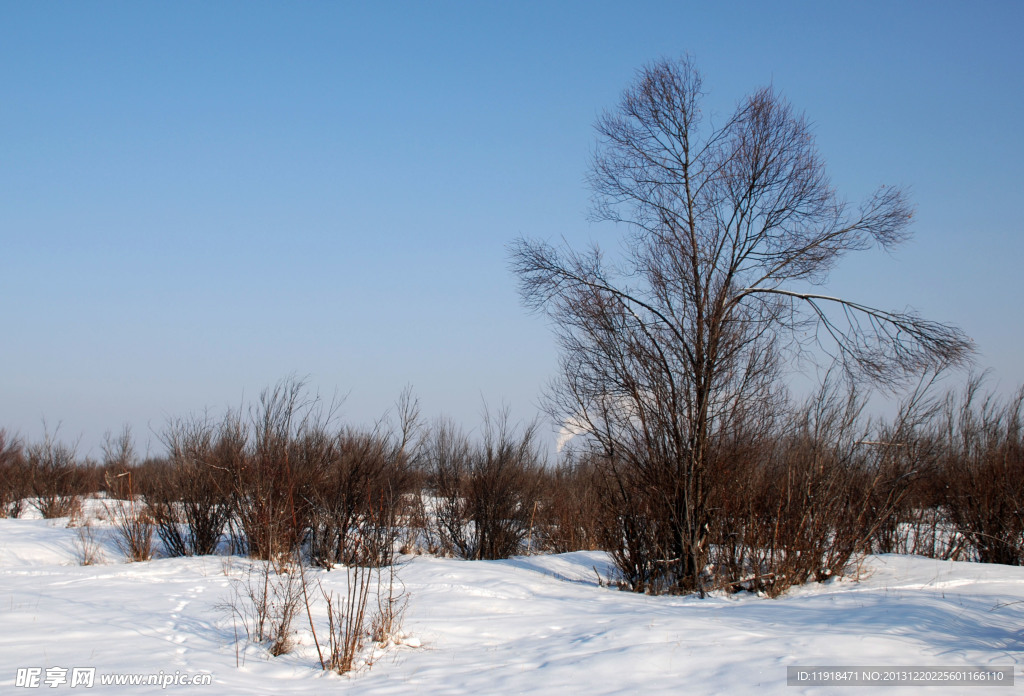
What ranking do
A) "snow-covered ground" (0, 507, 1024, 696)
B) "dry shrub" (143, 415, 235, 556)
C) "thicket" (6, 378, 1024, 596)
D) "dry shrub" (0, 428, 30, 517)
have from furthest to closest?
"dry shrub" (0, 428, 30, 517) → "dry shrub" (143, 415, 235, 556) → "thicket" (6, 378, 1024, 596) → "snow-covered ground" (0, 507, 1024, 696)

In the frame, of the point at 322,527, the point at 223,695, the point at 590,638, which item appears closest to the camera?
the point at 223,695

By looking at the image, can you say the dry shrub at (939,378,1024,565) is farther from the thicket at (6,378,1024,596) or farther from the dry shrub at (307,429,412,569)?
the dry shrub at (307,429,412,569)

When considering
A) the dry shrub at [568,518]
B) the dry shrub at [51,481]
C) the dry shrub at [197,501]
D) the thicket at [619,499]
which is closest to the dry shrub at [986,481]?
the thicket at [619,499]

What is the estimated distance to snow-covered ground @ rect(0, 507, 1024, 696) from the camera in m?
5.32

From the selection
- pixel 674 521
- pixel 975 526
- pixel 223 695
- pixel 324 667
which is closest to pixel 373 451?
pixel 674 521

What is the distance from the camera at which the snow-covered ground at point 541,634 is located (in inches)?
209

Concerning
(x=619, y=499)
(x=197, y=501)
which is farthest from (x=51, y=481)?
(x=619, y=499)

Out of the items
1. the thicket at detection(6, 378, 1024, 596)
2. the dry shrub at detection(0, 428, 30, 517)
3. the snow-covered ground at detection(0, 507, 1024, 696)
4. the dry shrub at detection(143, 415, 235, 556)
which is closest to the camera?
the snow-covered ground at detection(0, 507, 1024, 696)

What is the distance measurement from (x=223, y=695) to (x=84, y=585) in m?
5.57

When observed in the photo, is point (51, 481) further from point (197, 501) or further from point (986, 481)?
point (986, 481)

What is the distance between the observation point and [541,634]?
695 centimetres

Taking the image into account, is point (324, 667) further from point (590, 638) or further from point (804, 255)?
point (804, 255)

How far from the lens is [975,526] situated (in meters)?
12.6

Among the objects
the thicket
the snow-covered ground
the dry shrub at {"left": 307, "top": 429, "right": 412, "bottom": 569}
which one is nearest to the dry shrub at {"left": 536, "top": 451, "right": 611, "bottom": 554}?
the thicket
